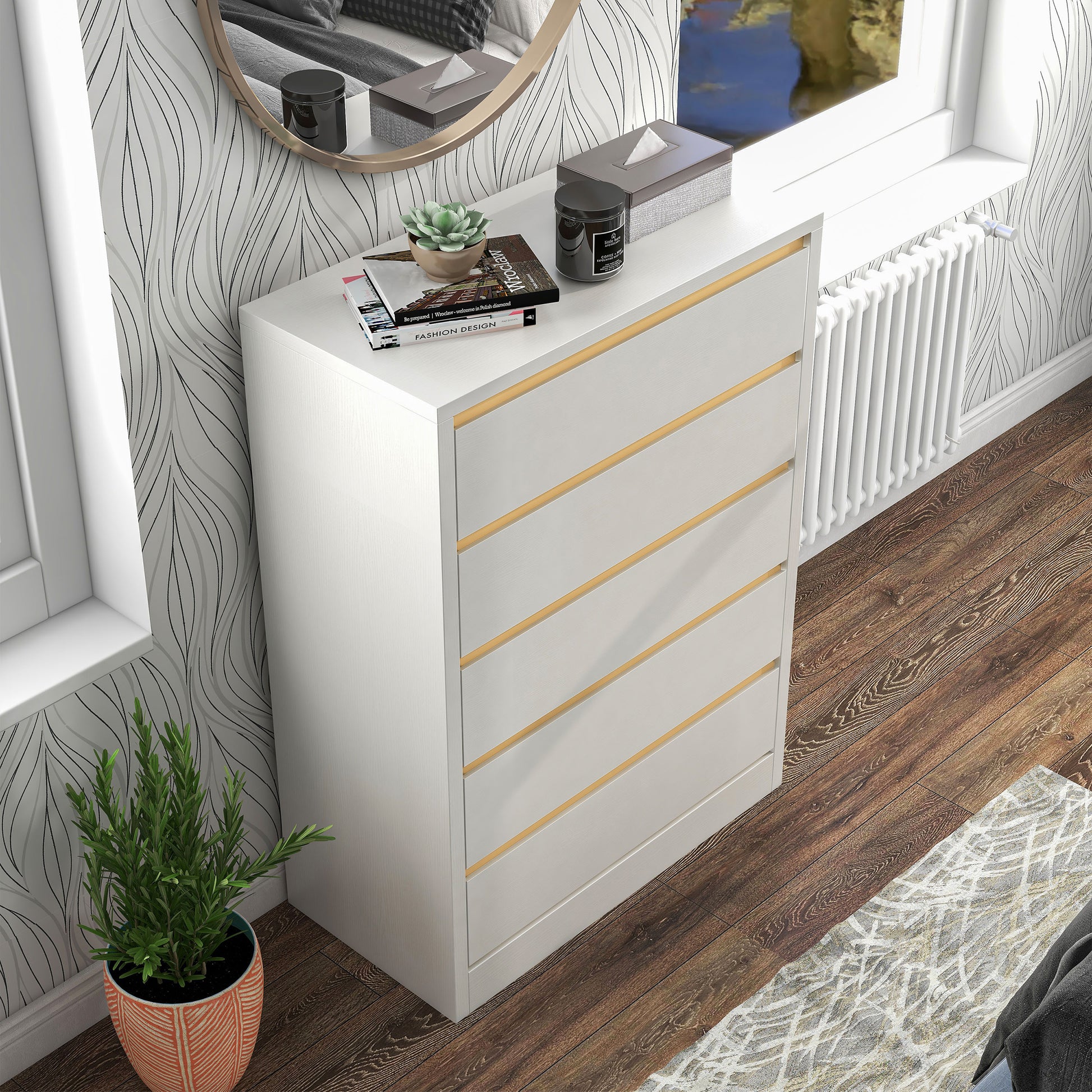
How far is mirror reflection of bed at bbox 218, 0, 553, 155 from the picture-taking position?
1.80 meters

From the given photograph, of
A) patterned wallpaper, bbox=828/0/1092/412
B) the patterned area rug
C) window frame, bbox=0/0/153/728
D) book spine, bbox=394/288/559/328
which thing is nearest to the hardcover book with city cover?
book spine, bbox=394/288/559/328

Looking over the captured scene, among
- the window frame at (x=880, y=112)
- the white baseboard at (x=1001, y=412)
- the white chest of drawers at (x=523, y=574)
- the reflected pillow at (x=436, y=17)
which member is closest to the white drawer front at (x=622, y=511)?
the white chest of drawers at (x=523, y=574)

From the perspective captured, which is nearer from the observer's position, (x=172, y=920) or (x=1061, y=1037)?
(x=1061, y=1037)

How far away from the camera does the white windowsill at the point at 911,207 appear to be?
9.53 feet

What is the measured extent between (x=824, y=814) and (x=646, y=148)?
120 cm

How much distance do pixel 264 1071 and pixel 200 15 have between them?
1462mm

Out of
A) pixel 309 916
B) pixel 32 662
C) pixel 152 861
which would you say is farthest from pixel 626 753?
pixel 32 662

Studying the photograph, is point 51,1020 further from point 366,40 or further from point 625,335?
point 366,40

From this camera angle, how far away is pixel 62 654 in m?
1.98

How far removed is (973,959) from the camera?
2.31m

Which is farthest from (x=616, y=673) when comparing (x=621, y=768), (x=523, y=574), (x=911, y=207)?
(x=911, y=207)

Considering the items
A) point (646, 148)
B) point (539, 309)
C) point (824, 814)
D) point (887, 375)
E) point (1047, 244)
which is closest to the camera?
point (539, 309)

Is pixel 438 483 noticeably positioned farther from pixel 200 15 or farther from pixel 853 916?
pixel 853 916

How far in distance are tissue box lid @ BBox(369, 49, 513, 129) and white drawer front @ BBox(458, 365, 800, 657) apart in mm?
547
